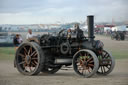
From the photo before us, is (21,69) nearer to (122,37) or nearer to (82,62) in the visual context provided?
(82,62)

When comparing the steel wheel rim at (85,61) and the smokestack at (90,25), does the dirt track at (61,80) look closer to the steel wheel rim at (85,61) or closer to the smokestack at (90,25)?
the steel wheel rim at (85,61)

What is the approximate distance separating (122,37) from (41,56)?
29.1 metres

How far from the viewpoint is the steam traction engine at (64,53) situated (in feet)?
31.9

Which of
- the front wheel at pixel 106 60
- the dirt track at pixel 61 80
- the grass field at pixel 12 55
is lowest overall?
the grass field at pixel 12 55

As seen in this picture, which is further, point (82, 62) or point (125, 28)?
point (125, 28)

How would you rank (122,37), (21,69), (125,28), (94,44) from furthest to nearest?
1. (125,28)
2. (122,37)
3. (21,69)
4. (94,44)

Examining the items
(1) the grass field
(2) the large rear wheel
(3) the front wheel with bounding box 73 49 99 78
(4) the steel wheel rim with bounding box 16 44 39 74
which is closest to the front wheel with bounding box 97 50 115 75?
(3) the front wheel with bounding box 73 49 99 78

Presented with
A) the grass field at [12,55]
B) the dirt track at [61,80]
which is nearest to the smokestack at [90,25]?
the dirt track at [61,80]

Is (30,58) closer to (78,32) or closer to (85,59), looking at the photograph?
(78,32)

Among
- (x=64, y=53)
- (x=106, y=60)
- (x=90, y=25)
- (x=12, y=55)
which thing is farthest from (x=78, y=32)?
(x=12, y=55)

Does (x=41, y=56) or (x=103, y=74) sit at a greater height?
(x=41, y=56)

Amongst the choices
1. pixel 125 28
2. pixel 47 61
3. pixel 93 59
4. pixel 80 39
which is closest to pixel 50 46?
pixel 47 61

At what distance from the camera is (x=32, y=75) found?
10.2 metres

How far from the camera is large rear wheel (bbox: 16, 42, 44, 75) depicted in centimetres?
1010
